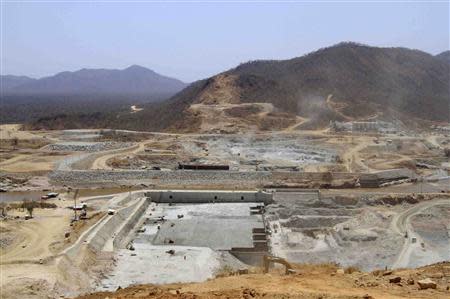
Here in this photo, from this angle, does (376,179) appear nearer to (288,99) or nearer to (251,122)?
(251,122)

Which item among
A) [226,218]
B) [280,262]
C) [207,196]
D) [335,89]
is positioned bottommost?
[226,218]

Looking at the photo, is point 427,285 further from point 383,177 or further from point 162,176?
point 162,176

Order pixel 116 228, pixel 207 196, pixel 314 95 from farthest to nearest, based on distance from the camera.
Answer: pixel 314 95
pixel 207 196
pixel 116 228

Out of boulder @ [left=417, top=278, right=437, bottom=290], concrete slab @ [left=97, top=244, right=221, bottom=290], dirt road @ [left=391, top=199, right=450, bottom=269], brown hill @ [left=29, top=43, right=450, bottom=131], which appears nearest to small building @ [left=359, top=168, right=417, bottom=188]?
dirt road @ [left=391, top=199, right=450, bottom=269]

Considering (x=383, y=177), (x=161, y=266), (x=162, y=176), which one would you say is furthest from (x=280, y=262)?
(x=162, y=176)

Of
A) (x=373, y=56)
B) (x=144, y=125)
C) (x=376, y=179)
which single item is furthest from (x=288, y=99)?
(x=376, y=179)

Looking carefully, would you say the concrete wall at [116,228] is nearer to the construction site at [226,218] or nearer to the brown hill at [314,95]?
the construction site at [226,218]

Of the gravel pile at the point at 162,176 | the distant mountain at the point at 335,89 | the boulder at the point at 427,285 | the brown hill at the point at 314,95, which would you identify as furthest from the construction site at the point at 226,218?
the distant mountain at the point at 335,89

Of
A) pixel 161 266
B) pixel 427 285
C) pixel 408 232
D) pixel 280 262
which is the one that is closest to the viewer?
pixel 427 285
